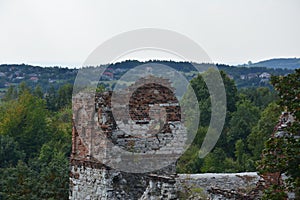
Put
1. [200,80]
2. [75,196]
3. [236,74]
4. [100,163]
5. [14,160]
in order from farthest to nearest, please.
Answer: [236,74] → [200,80] → [14,160] → [75,196] → [100,163]

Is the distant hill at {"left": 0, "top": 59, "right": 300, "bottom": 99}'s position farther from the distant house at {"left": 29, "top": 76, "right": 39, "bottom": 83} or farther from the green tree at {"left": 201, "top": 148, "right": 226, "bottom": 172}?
the green tree at {"left": 201, "top": 148, "right": 226, "bottom": 172}

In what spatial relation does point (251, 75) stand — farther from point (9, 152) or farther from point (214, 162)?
point (9, 152)

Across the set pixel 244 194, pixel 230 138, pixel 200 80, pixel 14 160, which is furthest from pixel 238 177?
pixel 200 80

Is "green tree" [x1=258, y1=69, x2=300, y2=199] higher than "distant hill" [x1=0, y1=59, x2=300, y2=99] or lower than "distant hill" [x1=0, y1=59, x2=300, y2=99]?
lower

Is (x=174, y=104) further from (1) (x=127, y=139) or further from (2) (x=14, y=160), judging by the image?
(2) (x=14, y=160)

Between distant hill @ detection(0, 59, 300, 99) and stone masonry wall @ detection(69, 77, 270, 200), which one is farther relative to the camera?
distant hill @ detection(0, 59, 300, 99)

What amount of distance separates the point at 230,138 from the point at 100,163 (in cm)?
5108

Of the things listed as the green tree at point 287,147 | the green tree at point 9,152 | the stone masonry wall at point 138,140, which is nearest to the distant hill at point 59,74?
the green tree at point 9,152

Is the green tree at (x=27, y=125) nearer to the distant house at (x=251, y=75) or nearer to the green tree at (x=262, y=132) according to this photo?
the green tree at (x=262, y=132)

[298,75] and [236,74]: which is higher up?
[236,74]

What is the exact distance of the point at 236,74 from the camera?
4929 inches

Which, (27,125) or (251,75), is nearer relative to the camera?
(27,125)

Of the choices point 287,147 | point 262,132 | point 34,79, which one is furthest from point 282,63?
point 287,147

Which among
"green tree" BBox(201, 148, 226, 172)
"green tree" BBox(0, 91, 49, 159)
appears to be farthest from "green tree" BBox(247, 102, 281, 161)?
"green tree" BBox(0, 91, 49, 159)
